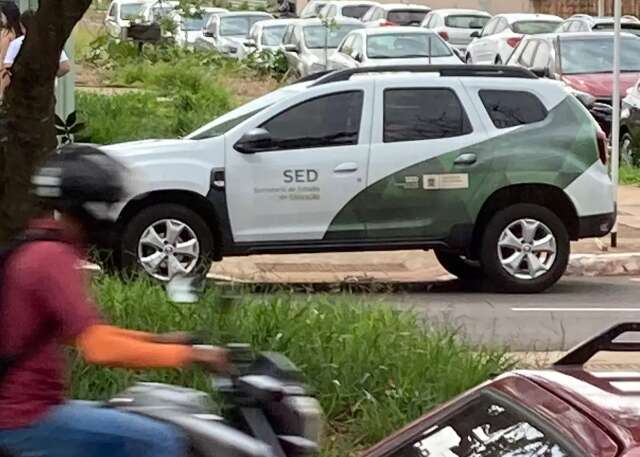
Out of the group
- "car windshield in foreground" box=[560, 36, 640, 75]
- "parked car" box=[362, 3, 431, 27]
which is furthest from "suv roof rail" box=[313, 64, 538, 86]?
"parked car" box=[362, 3, 431, 27]

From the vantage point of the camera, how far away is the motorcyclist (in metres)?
3.88

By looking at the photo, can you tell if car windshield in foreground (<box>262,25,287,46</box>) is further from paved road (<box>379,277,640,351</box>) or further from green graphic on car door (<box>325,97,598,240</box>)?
green graphic on car door (<box>325,97,598,240</box>)

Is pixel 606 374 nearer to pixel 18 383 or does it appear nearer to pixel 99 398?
pixel 18 383

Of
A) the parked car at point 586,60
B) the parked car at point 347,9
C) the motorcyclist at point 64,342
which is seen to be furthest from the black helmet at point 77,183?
the parked car at point 347,9

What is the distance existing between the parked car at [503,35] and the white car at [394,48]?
1.69 m

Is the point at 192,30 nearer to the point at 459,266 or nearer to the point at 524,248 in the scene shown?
the point at 459,266

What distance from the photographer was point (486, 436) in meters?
3.67

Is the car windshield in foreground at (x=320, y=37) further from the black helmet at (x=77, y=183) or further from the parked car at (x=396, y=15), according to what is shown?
the black helmet at (x=77, y=183)

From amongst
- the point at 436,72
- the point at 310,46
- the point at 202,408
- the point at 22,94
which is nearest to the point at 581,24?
the point at 310,46

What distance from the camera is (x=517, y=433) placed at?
350 cm

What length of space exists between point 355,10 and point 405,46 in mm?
14835

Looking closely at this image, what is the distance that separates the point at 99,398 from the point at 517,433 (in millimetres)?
3697

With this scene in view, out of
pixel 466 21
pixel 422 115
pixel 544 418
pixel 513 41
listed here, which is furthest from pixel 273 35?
pixel 544 418

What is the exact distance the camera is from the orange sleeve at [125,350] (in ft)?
12.7
